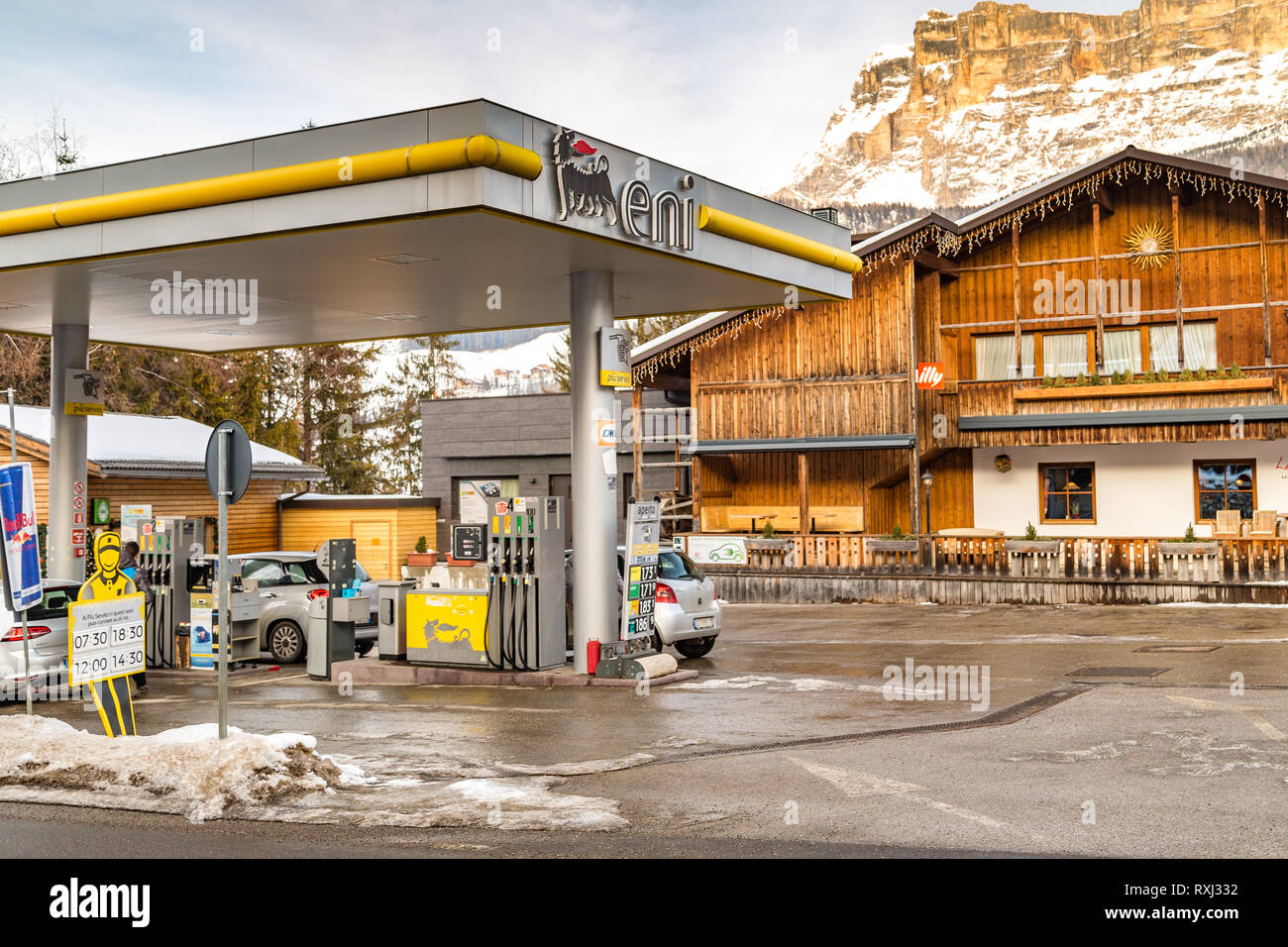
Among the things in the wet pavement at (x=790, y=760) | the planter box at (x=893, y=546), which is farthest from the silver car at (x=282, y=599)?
the planter box at (x=893, y=546)

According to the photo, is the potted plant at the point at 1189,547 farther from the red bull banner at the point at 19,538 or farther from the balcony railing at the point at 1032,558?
the red bull banner at the point at 19,538

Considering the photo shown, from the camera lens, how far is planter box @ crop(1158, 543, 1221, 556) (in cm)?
2480

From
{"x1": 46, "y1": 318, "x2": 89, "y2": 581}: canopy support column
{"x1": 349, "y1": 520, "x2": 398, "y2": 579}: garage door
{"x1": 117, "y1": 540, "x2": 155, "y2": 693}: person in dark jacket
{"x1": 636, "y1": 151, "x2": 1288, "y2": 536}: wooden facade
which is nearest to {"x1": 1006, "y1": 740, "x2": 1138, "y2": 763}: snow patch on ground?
{"x1": 117, "y1": 540, "x2": 155, "y2": 693}: person in dark jacket

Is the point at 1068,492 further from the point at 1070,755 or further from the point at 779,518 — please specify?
the point at 1070,755

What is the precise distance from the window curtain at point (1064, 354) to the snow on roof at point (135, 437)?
59.8 feet

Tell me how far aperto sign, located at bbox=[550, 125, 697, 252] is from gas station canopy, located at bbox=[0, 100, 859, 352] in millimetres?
21

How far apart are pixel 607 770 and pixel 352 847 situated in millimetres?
2692

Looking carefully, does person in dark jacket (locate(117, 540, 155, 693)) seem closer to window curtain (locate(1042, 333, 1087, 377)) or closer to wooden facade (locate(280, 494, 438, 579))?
wooden facade (locate(280, 494, 438, 579))

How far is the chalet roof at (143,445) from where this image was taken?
87.5 ft

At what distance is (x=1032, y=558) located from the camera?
2684 cm

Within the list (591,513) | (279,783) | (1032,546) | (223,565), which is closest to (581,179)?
(591,513)

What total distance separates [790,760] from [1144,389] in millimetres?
20566

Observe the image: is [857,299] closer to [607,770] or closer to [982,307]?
[982,307]

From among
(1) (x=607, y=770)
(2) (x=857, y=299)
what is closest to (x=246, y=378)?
(2) (x=857, y=299)
